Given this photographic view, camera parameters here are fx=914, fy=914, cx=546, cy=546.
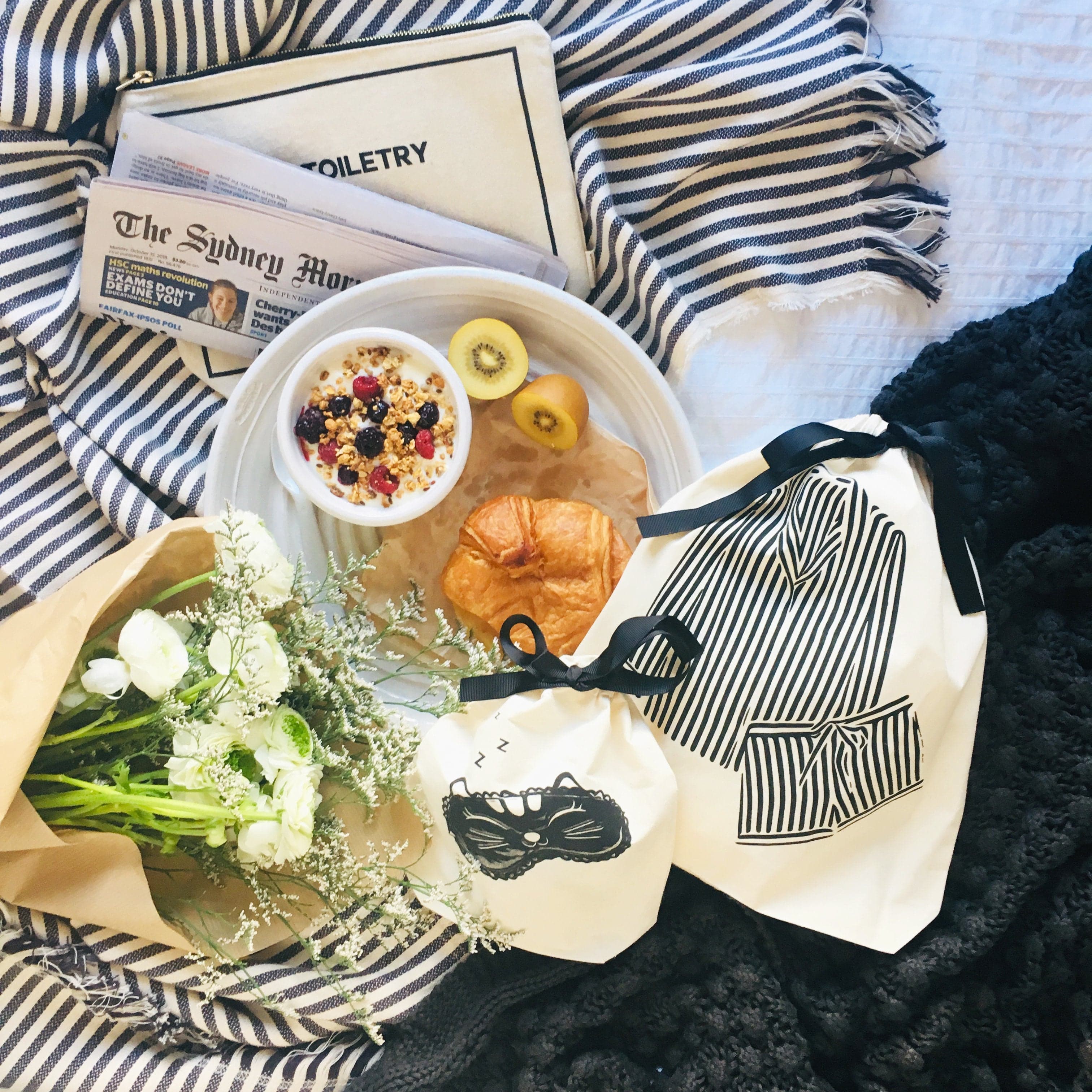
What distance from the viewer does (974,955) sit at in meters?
0.87

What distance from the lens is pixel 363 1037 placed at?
98cm

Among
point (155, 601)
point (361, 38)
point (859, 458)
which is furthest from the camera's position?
point (361, 38)

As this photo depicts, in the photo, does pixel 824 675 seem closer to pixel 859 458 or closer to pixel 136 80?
pixel 859 458

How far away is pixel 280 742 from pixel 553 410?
0.43 metres

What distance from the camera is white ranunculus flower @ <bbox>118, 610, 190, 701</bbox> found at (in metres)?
0.67

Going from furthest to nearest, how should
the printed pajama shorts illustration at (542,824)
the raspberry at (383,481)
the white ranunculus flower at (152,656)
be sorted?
the raspberry at (383,481), the printed pajama shorts illustration at (542,824), the white ranunculus flower at (152,656)

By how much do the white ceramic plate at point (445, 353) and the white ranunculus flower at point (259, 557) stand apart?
241 millimetres

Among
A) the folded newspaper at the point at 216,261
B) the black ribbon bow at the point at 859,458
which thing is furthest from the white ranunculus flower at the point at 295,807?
the folded newspaper at the point at 216,261

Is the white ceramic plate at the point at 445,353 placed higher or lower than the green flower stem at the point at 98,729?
higher

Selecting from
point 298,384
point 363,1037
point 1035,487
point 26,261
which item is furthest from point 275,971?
point 1035,487

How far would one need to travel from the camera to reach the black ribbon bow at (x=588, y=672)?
831 mm

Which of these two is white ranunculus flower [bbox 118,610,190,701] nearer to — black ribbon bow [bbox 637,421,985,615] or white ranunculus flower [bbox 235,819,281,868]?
white ranunculus flower [bbox 235,819,281,868]

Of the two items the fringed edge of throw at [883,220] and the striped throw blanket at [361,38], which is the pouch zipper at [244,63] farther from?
the fringed edge of throw at [883,220]

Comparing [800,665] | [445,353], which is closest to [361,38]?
[445,353]
